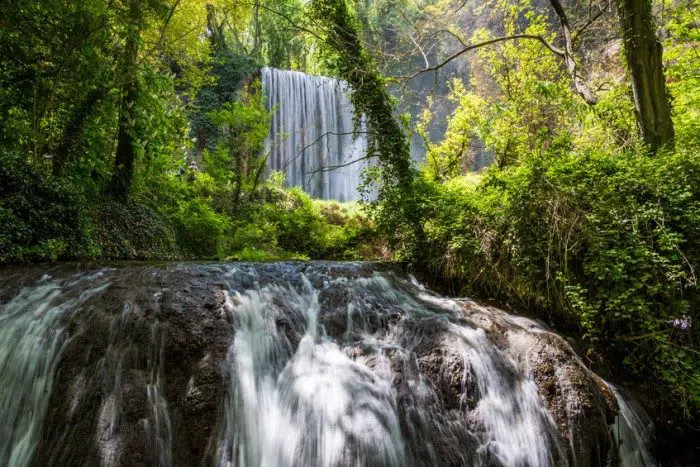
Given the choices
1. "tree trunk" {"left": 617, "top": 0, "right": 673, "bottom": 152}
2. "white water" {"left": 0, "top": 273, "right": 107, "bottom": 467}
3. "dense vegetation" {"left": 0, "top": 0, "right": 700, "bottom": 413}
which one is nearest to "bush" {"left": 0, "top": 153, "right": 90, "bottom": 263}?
"dense vegetation" {"left": 0, "top": 0, "right": 700, "bottom": 413}

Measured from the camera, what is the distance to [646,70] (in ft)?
17.9

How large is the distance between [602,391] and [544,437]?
868 mm

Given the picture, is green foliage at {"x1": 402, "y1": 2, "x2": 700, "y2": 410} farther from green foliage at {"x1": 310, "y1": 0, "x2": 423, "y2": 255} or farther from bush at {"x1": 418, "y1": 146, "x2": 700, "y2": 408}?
green foliage at {"x1": 310, "y1": 0, "x2": 423, "y2": 255}

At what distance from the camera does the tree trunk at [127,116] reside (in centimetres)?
699

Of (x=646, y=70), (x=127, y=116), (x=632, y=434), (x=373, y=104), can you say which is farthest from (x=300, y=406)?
(x=127, y=116)

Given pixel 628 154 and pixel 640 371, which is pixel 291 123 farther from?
pixel 640 371

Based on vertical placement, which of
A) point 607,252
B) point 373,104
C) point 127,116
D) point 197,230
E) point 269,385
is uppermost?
point 373,104

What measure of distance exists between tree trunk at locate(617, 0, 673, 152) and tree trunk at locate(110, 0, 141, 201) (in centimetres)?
764

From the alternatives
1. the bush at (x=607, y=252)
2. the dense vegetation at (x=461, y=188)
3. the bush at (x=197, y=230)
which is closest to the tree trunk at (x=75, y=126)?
the dense vegetation at (x=461, y=188)

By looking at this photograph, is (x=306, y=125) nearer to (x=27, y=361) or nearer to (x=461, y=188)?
(x=461, y=188)

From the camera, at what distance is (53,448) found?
8.76ft

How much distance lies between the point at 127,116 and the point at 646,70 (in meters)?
8.46

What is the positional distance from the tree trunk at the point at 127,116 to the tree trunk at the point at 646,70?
25.1 feet

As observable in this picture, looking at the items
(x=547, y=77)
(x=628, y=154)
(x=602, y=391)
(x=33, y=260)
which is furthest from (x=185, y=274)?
(x=547, y=77)
